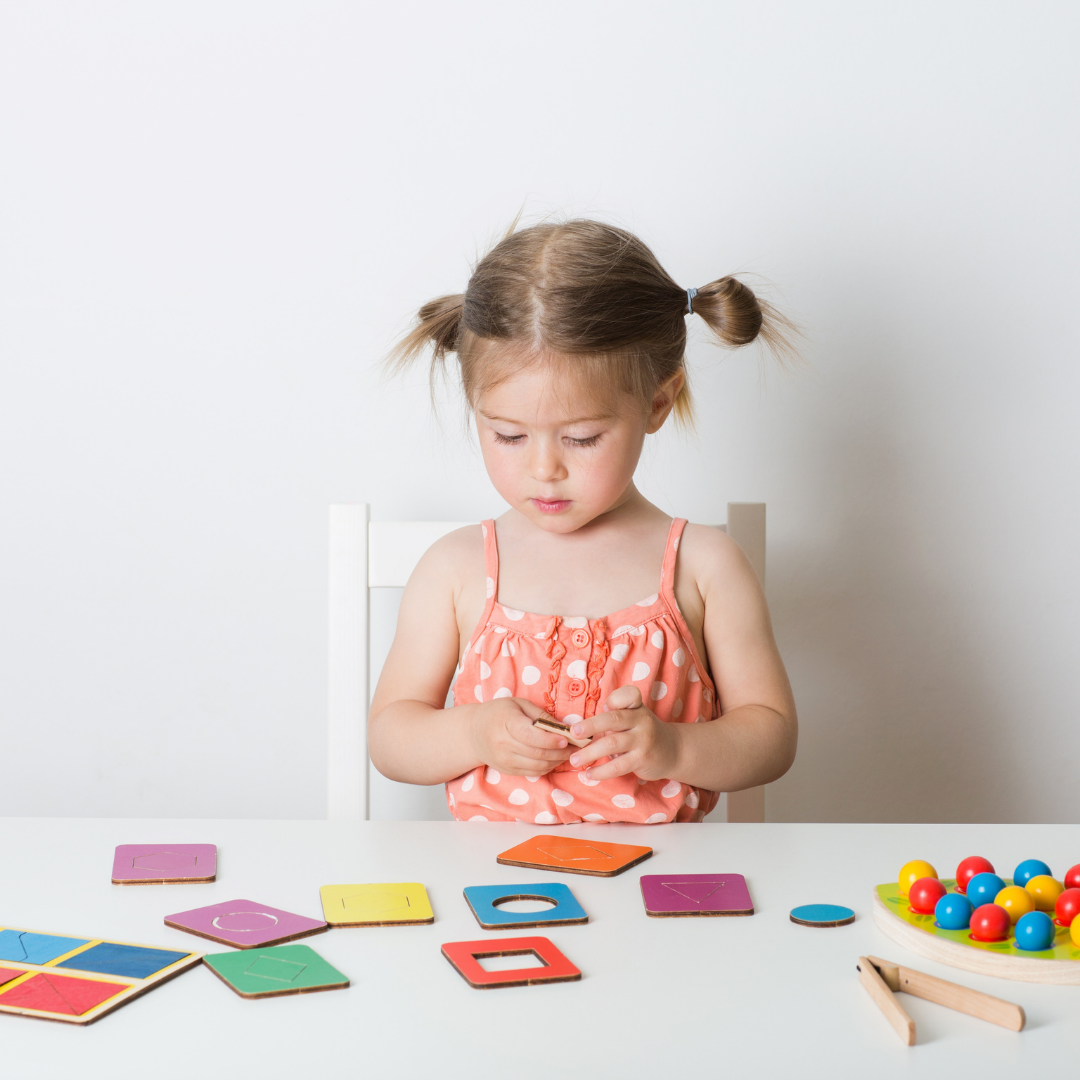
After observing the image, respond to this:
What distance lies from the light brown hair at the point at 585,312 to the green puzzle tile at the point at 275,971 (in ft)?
1.54

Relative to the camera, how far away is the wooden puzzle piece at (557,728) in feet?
2.28

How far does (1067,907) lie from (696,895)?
16 centimetres

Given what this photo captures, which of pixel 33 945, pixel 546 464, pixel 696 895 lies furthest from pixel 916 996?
pixel 546 464

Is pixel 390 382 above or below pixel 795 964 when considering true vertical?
above

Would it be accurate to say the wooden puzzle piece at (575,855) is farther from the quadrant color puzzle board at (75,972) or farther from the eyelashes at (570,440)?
the eyelashes at (570,440)

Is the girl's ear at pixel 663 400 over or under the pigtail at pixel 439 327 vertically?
under

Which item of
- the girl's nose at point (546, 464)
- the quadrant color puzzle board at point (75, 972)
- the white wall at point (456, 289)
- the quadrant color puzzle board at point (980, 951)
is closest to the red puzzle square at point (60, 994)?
the quadrant color puzzle board at point (75, 972)

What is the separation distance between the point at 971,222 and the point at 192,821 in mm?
978

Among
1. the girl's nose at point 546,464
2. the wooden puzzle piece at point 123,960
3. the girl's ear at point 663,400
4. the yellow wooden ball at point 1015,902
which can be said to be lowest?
the wooden puzzle piece at point 123,960

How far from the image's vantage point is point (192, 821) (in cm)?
66

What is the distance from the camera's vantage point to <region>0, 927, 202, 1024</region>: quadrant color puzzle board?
409 millimetres

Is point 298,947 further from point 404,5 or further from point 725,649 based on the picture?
point 404,5

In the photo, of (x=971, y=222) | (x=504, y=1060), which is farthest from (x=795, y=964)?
(x=971, y=222)

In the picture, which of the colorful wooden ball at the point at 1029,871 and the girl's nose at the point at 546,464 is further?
the girl's nose at the point at 546,464
